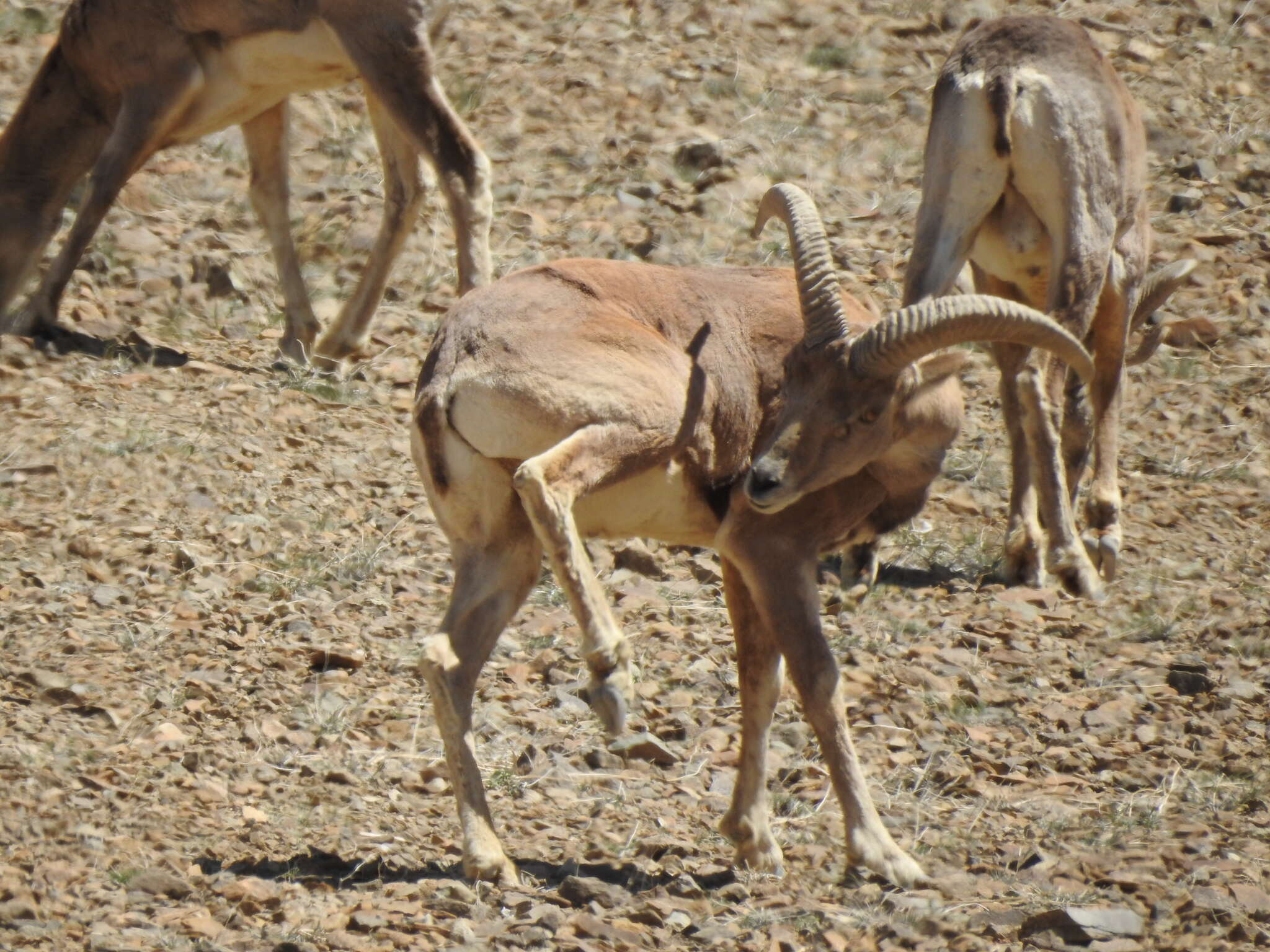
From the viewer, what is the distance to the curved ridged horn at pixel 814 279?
584 cm

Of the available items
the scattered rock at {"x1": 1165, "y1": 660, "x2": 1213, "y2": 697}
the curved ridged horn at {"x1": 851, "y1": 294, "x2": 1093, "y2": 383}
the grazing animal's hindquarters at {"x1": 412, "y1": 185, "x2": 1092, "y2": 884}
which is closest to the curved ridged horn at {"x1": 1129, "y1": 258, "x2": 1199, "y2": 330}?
the scattered rock at {"x1": 1165, "y1": 660, "x2": 1213, "y2": 697}

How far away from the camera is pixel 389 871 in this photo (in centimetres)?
541

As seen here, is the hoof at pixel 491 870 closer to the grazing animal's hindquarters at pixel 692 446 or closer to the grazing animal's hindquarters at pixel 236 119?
the grazing animal's hindquarters at pixel 692 446

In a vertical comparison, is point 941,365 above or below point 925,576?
above

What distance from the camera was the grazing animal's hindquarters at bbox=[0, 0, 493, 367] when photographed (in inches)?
348

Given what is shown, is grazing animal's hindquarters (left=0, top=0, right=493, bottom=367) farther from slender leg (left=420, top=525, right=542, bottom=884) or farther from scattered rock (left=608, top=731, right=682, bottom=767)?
slender leg (left=420, top=525, right=542, bottom=884)

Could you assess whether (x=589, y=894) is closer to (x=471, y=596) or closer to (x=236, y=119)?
(x=471, y=596)

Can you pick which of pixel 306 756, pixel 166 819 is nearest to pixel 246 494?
pixel 306 756

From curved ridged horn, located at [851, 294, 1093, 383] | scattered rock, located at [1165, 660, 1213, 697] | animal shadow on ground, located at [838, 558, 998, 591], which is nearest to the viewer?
curved ridged horn, located at [851, 294, 1093, 383]

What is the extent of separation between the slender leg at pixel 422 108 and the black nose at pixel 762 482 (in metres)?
3.43

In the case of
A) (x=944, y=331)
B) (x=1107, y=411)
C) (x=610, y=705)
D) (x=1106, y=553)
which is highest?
(x=944, y=331)

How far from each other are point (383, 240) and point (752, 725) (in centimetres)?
459

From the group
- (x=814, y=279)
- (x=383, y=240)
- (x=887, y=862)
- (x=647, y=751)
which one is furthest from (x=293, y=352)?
(x=887, y=862)

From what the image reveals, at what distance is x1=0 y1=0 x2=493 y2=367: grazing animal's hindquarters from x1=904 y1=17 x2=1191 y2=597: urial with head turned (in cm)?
238
